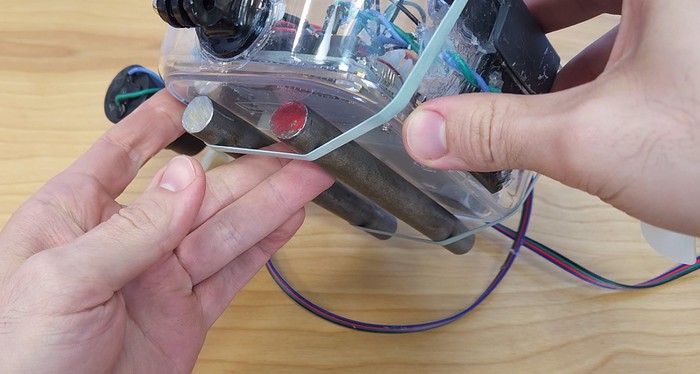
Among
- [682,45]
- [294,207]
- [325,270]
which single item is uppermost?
[682,45]

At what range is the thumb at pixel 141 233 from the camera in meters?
0.40

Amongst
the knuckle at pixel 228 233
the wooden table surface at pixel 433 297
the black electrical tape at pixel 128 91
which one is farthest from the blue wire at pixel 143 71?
the knuckle at pixel 228 233

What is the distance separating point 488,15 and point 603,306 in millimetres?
379

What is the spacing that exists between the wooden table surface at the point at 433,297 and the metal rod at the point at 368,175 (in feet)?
0.25

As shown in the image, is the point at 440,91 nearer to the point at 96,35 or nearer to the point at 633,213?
the point at 633,213

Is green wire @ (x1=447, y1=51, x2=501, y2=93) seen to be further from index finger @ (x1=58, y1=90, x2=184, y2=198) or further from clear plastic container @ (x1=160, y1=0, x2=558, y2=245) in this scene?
index finger @ (x1=58, y1=90, x2=184, y2=198)

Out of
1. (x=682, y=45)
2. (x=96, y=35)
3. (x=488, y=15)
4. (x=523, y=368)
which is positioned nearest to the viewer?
(x=682, y=45)

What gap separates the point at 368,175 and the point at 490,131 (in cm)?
13

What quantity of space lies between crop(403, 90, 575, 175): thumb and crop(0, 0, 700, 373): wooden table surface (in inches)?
10.7

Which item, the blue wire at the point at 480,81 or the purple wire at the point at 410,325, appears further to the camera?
the purple wire at the point at 410,325

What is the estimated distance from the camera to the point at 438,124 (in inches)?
15.8

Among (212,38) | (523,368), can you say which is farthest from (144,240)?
(523,368)

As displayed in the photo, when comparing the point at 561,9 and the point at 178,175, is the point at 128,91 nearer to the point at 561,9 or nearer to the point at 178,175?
the point at 178,175

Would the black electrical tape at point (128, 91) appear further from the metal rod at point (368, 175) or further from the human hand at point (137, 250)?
the metal rod at point (368, 175)
